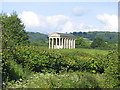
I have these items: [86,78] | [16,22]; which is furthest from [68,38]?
[86,78]

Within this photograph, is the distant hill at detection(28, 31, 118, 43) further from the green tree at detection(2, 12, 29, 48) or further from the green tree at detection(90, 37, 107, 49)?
the green tree at detection(2, 12, 29, 48)

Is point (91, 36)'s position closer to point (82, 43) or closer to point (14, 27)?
point (82, 43)

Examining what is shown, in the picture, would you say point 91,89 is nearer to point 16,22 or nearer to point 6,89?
point 6,89

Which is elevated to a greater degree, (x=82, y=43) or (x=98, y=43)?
(x=98, y=43)

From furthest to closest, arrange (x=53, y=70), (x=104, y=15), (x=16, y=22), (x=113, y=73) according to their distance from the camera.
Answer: (x=16, y=22)
(x=104, y=15)
(x=53, y=70)
(x=113, y=73)

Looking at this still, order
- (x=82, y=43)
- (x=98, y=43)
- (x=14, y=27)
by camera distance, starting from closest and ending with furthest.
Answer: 1. (x=14, y=27)
2. (x=98, y=43)
3. (x=82, y=43)

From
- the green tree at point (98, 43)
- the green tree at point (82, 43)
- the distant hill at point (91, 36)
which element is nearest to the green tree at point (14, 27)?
the distant hill at point (91, 36)

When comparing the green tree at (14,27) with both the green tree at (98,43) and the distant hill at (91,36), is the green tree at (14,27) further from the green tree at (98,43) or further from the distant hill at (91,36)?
the green tree at (98,43)

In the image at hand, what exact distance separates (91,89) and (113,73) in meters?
0.86

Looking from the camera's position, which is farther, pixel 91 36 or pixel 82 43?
pixel 82 43

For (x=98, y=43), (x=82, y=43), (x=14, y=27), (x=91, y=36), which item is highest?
(x=14, y=27)

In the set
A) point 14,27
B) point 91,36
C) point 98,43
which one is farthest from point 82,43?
point 14,27

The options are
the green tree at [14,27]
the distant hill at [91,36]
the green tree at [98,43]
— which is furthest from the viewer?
the green tree at [98,43]

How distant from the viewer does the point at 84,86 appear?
225 inches
